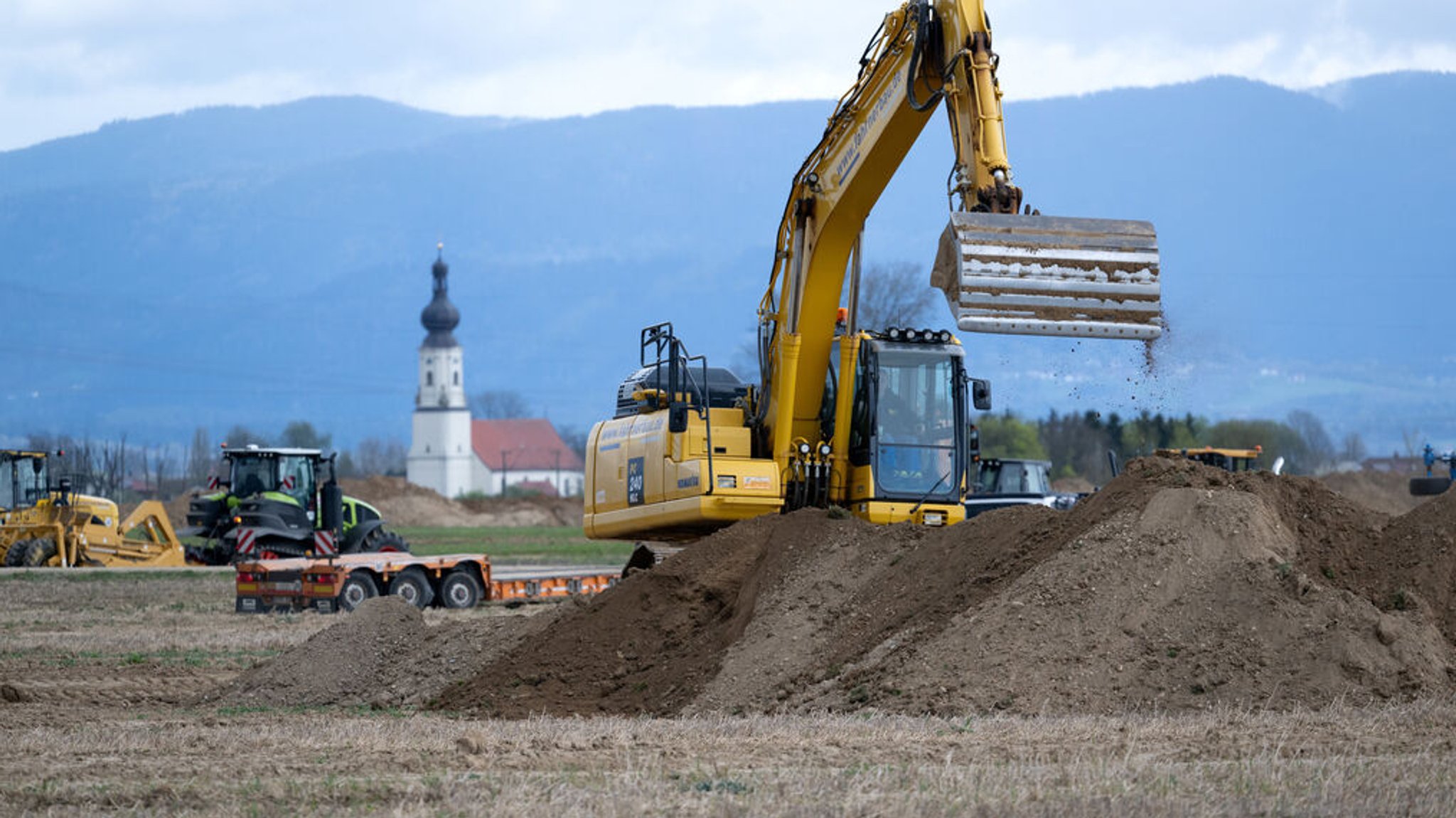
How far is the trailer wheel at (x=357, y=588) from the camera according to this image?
25234 mm

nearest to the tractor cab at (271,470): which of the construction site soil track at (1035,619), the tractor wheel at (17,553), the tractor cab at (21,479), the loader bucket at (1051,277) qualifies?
the tractor wheel at (17,553)

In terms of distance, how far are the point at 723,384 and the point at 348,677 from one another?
19.1ft

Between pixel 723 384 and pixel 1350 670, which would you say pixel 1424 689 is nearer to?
pixel 1350 670

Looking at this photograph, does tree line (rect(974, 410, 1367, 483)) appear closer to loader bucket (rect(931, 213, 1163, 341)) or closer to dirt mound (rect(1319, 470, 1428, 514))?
dirt mound (rect(1319, 470, 1428, 514))

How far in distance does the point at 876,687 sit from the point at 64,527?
28311 millimetres

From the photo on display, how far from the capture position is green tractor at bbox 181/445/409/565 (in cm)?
3161

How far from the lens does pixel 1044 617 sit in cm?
1245

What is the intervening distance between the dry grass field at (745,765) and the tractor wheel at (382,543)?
18.1 meters

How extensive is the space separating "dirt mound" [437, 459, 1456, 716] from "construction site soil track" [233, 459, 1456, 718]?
0.06ft

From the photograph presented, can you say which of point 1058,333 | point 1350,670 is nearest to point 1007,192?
point 1058,333

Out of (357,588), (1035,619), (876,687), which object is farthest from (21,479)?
(1035,619)

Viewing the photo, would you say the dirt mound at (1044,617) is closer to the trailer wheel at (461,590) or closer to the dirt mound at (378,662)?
the dirt mound at (378,662)

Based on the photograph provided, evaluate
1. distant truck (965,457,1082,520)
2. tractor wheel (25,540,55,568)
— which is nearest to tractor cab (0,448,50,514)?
tractor wheel (25,540,55,568)

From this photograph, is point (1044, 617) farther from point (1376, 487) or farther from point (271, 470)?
point (1376, 487)
